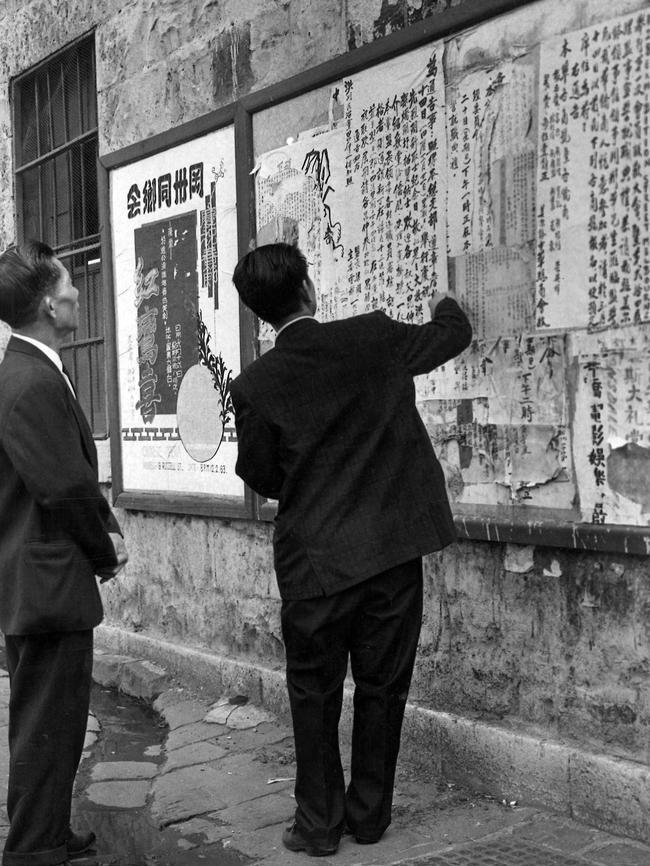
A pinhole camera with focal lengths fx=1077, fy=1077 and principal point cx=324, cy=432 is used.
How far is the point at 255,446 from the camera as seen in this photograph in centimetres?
321

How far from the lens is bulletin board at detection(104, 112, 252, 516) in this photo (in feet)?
16.7

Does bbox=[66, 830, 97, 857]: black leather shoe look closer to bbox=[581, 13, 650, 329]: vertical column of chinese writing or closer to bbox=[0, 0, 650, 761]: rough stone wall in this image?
bbox=[0, 0, 650, 761]: rough stone wall

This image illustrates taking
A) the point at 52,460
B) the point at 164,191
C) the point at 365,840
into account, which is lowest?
the point at 365,840

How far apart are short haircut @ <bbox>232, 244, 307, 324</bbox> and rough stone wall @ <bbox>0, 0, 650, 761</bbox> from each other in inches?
46.4

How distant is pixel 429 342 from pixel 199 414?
2.32 m

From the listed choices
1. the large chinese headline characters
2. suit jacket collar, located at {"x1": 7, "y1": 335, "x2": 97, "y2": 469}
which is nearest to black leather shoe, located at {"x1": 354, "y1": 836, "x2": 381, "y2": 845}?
suit jacket collar, located at {"x1": 7, "y1": 335, "x2": 97, "y2": 469}

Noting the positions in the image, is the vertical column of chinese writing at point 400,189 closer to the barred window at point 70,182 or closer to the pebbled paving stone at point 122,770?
the pebbled paving stone at point 122,770

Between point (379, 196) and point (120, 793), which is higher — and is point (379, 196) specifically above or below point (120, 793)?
above

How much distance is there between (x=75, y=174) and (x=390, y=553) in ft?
14.2

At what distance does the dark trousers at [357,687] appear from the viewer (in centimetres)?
317

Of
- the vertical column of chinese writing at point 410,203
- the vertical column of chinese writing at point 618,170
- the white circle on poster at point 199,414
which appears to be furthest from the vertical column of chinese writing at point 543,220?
the white circle on poster at point 199,414

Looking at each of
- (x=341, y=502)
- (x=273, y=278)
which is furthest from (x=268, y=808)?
(x=273, y=278)

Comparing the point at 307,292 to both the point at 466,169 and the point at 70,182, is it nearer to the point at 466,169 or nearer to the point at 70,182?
the point at 466,169

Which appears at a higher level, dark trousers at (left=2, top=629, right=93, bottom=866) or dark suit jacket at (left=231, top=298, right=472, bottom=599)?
dark suit jacket at (left=231, top=298, right=472, bottom=599)
